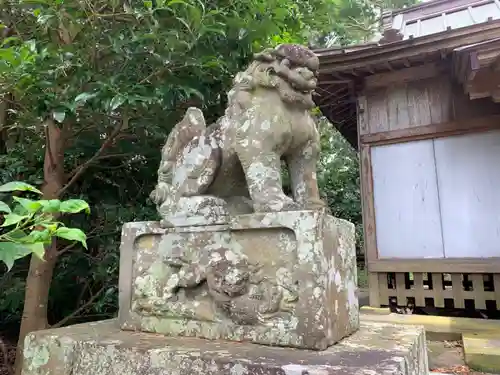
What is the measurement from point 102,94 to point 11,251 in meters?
1.73

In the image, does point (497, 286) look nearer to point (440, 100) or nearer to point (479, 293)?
point (479, 293)

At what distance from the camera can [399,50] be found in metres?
4.41

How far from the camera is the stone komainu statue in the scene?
72.1 inches

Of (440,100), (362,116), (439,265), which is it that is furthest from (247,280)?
(440,100)

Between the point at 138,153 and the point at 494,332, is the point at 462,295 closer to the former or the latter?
the point at 494,332

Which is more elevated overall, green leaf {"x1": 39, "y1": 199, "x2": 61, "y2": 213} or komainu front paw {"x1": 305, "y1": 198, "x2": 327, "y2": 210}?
komainu front paw {"x1": 305, "y1": 198, "x2": 327, "y2": 210}

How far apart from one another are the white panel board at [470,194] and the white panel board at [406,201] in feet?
0.37

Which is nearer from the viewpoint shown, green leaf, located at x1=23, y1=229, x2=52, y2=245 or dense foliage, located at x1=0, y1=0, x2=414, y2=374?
green leaf, located at x1=23, y1=229, x2=52, y2=245

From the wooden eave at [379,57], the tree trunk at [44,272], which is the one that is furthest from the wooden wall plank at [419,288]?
the tree trunk at [44,272]

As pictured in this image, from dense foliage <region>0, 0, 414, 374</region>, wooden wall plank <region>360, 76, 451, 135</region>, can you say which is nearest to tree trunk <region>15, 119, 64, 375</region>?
dense foliage <region>0, 0, 414, 374</region>

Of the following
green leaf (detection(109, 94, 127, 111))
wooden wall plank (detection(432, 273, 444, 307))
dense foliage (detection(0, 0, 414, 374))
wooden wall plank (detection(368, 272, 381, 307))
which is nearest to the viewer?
green leaf (detection(109, 94, 127, 111))

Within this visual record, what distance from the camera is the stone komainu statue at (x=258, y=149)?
6.00ft

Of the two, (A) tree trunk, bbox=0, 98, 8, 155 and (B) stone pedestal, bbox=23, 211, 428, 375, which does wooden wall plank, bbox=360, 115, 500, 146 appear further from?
(A) tree trunk, bbox=0, 98, 8, 155

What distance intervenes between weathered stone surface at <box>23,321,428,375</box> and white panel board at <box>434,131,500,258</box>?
293cm
